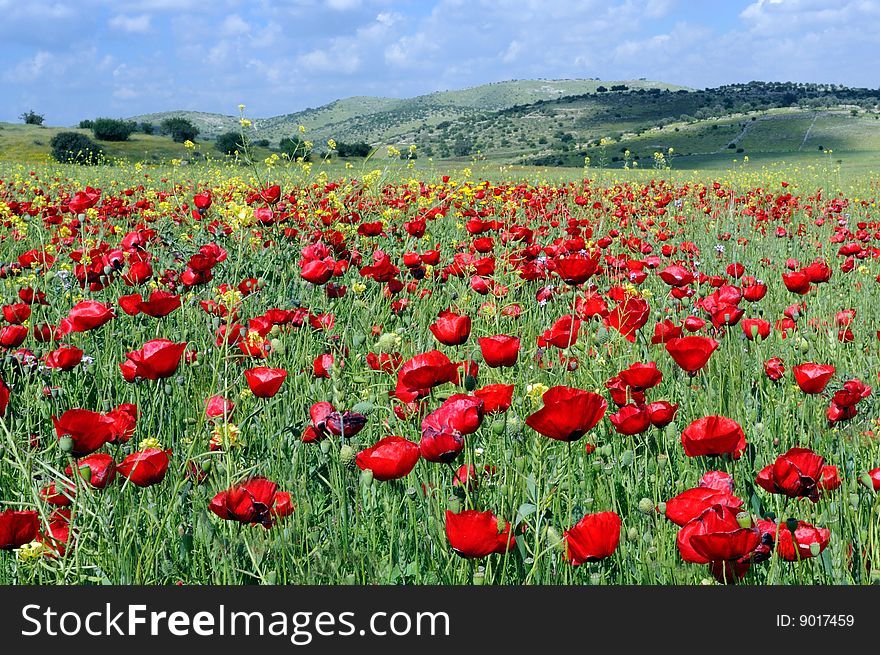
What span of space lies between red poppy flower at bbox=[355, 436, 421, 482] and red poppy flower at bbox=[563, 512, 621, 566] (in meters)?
0.31

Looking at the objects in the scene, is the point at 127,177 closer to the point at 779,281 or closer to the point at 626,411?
the point at 779,281

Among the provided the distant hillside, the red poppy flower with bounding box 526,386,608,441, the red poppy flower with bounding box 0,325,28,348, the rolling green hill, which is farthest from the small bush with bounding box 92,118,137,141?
the distant hillside

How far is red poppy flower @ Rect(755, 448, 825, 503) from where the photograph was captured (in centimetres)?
139

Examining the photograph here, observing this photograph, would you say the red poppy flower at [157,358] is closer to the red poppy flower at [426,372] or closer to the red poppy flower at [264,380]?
the red poppy flower at [264,380]

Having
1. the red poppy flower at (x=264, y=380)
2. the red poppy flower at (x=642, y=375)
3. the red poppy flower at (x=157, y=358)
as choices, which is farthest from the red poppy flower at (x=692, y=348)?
the red poppy flower at (x=157, y=358)

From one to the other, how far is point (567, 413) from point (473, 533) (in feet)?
0.98

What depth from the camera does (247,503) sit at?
1391 millimetres

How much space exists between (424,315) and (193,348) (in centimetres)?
112

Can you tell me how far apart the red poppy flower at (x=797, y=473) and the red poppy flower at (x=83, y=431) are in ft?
4.27

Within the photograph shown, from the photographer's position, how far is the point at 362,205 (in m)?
6.23

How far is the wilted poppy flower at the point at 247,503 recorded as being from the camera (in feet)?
4.53

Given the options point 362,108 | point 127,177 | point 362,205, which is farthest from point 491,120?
point 362,108

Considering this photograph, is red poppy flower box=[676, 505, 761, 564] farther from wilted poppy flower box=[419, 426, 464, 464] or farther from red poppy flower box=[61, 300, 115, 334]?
red poppy flower box=[61, 300, 115, 334]

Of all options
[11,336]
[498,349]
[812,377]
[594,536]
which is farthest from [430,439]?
[11,336]
